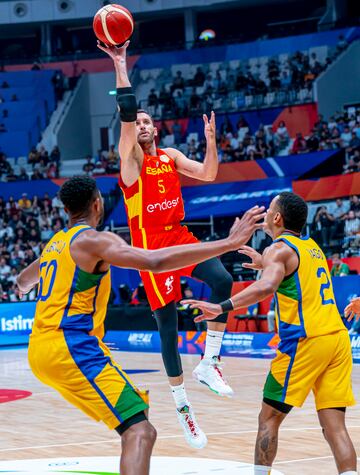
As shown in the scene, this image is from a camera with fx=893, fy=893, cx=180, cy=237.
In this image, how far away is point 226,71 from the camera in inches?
1357

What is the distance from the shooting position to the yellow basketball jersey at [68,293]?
5168mm

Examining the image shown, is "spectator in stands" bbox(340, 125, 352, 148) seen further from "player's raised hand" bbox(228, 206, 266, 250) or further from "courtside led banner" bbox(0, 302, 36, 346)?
"player's raised hand" bbox(228, 206, 266, 250)

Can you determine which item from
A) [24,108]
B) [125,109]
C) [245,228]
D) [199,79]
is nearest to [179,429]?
[125,109]

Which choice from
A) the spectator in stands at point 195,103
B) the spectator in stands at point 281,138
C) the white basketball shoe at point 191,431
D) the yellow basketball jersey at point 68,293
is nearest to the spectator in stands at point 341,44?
the spectator in stands at point 281,138

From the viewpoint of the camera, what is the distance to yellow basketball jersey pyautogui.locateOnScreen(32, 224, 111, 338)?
203 inches

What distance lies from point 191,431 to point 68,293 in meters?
2.44

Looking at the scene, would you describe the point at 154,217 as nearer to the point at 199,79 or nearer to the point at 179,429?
the point at 179,429

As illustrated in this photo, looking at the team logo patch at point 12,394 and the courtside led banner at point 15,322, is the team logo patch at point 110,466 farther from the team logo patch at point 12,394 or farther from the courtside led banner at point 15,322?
the courtside led banner at point 15,322

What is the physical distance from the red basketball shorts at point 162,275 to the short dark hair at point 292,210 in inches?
62.6

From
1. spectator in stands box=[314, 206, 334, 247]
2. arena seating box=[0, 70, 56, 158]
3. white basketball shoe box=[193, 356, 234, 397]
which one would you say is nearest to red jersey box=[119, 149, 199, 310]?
white basketball shoe box=[193, 356, 234, 397]

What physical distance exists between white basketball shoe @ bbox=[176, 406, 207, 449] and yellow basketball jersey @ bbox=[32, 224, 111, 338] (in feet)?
7.12

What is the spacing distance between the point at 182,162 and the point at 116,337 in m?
13.2

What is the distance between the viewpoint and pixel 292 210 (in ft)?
19.4

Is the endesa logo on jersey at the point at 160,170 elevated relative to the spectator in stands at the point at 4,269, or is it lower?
elevated
